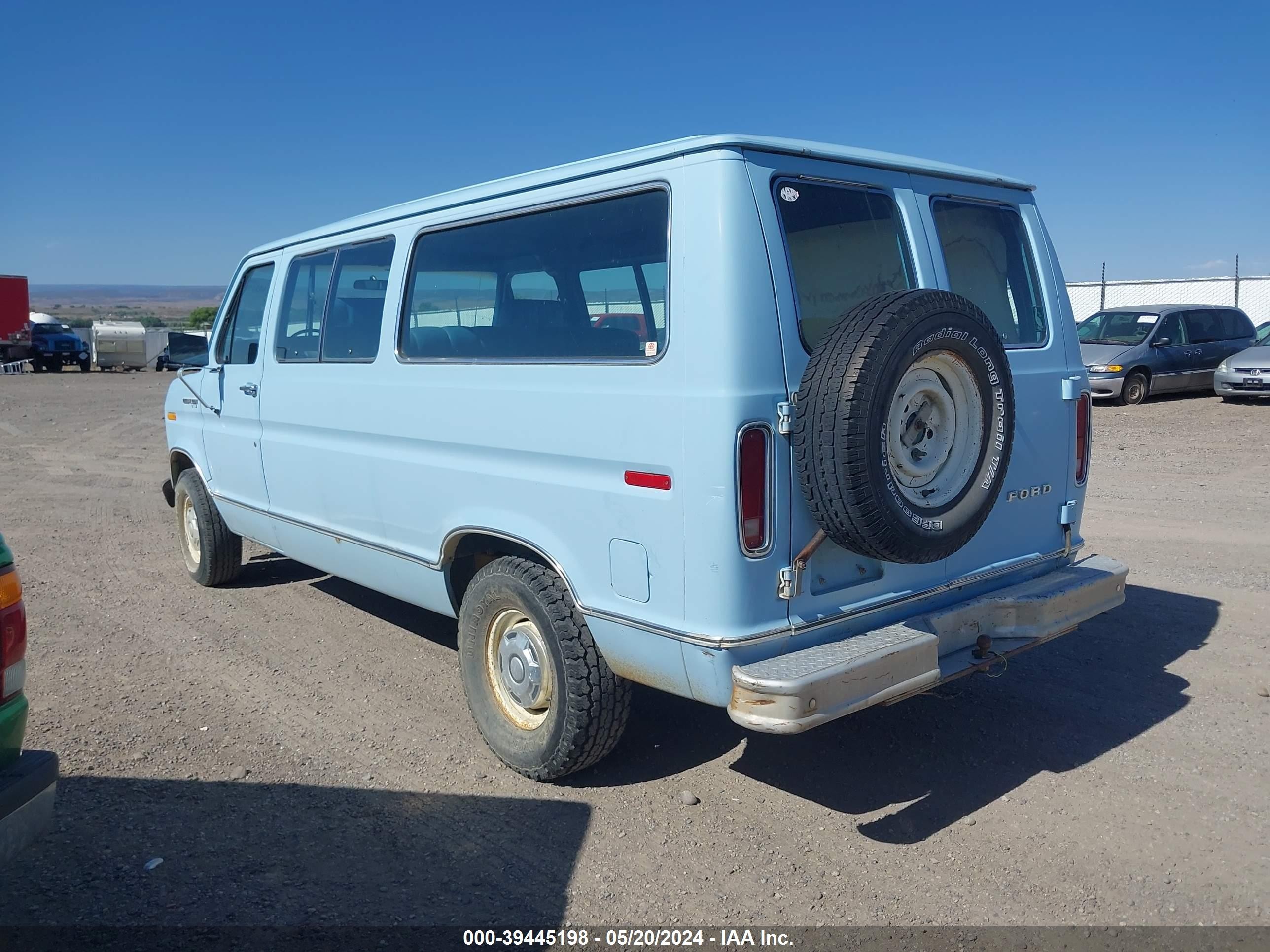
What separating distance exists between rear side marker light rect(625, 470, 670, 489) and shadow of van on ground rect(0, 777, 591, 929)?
1302mm

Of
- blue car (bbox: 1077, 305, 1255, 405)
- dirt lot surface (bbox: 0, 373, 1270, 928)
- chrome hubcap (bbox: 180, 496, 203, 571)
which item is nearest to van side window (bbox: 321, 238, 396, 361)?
dirt lot surface (bbox: 0, 373, 1270, 928)

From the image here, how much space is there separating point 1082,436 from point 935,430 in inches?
49.9

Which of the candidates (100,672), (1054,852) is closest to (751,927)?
(1054,852)

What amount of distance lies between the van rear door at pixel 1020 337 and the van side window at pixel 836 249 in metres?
0.19

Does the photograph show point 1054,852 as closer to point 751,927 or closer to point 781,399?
point 751,927

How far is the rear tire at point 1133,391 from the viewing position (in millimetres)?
16234

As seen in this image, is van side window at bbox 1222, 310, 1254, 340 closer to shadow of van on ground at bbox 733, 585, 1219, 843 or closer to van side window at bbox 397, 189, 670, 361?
shadow of van on ground at bbox 733, 585, 1219, 843

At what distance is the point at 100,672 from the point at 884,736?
4.00m

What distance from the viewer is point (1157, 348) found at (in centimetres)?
1641

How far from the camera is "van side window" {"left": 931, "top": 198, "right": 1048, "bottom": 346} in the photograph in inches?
159

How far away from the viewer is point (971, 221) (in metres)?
4.16

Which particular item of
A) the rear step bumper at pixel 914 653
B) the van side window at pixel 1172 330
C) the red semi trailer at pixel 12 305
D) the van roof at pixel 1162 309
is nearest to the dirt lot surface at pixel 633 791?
the rear step bumper at pixel 914 653

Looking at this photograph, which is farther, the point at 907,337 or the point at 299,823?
the point at 299,823

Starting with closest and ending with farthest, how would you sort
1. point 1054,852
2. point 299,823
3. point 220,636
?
point 1054,852, point 299,823, point 220,636
